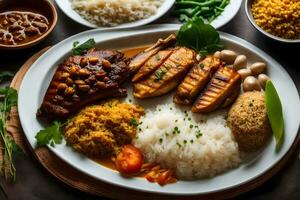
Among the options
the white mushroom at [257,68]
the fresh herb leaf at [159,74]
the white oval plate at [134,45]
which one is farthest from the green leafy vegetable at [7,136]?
the white mushroom at [257,68]

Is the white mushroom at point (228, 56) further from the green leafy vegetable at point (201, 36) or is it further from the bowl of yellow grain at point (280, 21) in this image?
the bowl of yellow grain at point (280, 21)

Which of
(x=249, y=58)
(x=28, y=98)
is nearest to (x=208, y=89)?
(x=249, y=58)

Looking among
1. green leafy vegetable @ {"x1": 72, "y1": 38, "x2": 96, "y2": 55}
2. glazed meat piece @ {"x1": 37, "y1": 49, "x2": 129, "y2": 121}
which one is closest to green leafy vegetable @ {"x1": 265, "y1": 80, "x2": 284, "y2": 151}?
glazed meat piece @ {"x1": 37, "y1": 49, "x2": 129, "y2": 121}

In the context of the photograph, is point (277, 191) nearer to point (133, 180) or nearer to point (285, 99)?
point (285, 99)

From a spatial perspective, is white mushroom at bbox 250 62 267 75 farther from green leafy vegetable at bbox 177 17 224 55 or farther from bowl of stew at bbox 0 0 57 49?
bowl of stew at bbox 0 0 57 49

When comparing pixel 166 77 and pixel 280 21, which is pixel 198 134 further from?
pixel 280 21

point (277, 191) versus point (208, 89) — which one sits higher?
point (208, 89)
